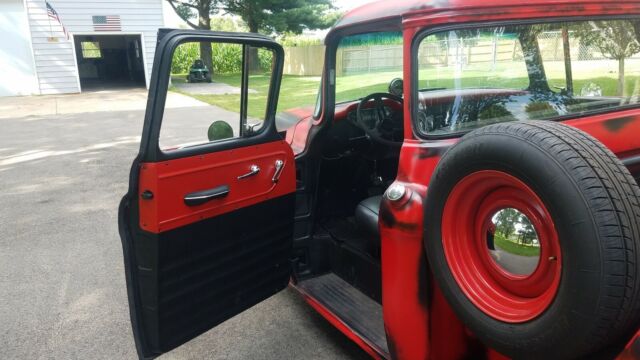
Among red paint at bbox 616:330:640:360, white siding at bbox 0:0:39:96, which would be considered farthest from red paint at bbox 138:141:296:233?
white siding at bbox 0:0:39:96

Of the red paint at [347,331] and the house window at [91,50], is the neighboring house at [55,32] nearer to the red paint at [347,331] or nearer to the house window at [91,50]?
the house window at [91,50]

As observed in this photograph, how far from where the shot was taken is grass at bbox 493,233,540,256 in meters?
1.60

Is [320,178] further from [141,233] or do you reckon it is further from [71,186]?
Result: [71,186]

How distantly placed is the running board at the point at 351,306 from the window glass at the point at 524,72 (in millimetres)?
1114

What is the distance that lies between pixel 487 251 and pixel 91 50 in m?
31.1

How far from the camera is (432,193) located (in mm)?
1791

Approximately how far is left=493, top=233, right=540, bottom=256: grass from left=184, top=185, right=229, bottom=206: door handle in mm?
1308

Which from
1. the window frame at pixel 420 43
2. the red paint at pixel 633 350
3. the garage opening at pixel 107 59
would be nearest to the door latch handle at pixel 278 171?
the window frame at pixel 420 43

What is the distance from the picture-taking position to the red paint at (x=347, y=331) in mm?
2390

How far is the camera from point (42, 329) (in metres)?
3.22

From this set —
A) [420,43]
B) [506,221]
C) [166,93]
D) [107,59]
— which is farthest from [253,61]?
[107,59]

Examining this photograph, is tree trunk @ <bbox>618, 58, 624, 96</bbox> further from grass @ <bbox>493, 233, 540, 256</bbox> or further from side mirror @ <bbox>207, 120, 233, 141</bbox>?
side mirror @ <bbox>207, 120, 233, 141</bbox>

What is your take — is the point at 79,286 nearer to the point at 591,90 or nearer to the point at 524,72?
the point at 524,72

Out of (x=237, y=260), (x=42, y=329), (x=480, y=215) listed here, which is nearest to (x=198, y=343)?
(x=237, y=260)
